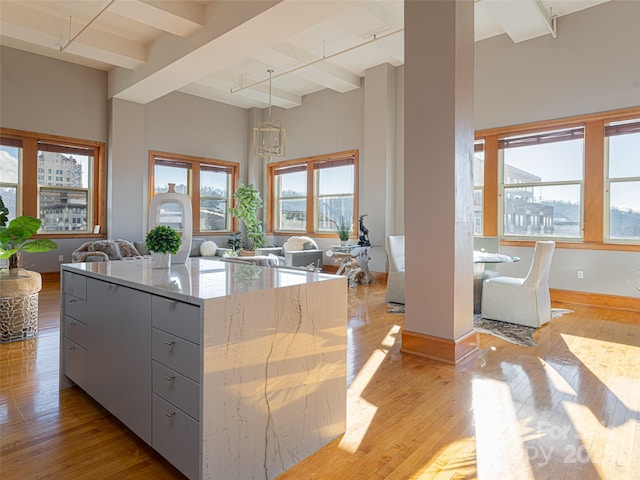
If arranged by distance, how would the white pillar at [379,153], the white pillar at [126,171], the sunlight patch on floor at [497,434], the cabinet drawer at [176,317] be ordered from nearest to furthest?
the cabinet drawer at [176,317], the sunlight patch on floor at [497,434], the white pillar at [379,153], the white pillar at [126,171]

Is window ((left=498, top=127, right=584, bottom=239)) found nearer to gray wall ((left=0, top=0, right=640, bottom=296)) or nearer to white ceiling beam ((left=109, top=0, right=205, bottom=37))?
gray wall ((left=0, top=0, right=640, bottom=296))

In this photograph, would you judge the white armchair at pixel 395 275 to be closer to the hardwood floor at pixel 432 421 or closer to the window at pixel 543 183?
the hardwood floor at pixel 432 421

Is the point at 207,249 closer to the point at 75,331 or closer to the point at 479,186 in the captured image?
the point at 479,186

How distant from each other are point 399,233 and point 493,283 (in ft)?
9.86

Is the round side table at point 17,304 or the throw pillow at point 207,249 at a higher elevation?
the throw pillow at point 207,249

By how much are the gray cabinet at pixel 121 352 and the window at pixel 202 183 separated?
6.53 metres

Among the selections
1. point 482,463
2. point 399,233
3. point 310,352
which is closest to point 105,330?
point 310,352

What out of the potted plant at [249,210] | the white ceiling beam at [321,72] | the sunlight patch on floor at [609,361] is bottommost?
the sunlight patch on floor at [609,361]

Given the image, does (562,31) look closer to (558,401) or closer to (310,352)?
(558,401)

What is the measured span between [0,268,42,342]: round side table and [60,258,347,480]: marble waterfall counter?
1.93 metres

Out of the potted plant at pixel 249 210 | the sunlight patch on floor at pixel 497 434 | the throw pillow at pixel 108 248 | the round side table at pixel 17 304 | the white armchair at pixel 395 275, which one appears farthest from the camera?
the potted plant at pixel 249 210

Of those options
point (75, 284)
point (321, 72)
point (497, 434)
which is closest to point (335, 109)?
point (321, 72)

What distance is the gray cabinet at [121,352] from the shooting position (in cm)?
186

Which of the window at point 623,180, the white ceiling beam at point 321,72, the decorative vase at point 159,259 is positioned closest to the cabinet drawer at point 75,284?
the decorative vase at point 159,259
